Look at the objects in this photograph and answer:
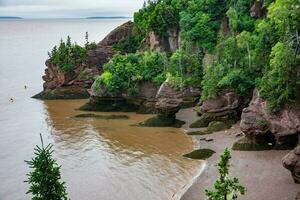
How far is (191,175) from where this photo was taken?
4528cm

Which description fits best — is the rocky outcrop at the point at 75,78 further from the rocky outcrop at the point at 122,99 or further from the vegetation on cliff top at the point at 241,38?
the rocky outcrop at the point at 122,99

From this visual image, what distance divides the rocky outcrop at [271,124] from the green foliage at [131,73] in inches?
1165

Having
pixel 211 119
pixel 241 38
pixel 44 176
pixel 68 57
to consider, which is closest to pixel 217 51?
pixel 241 38

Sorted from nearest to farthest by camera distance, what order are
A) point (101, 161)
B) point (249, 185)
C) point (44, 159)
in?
point (44, 159)
point (249, 185)
point (101, 161)

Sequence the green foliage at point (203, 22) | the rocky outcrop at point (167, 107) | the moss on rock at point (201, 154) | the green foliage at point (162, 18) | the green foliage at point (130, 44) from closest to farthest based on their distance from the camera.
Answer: the moss on rock at point (201, 154), the rocky outcrop at point (167, 107), the green foliage at point (203, 22), the green foliage at point (162, 18), the green foliage at point (130, 44)

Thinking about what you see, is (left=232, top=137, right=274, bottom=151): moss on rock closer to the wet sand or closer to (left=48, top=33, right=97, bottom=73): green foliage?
the wet sand

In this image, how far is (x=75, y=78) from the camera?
9812cm

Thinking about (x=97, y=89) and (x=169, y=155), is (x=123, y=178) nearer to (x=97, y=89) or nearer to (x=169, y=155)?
(x=169, y=155)

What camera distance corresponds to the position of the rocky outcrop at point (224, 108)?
61.2 metres

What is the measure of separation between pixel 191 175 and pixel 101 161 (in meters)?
11.8

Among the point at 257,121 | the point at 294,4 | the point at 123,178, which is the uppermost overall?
the point at 294,4

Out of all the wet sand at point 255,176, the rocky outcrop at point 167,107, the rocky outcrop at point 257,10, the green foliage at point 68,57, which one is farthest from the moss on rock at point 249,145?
the green foliage at point 68,57

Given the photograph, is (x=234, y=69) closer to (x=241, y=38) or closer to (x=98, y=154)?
(x=241, y=38)

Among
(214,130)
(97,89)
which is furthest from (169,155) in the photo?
(97,89)
